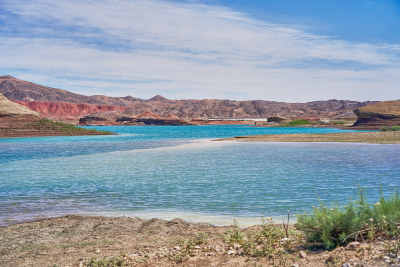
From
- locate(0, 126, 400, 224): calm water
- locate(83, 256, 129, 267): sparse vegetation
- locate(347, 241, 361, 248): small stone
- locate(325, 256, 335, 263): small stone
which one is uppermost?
locate(347, 241, 361, 248): small stone

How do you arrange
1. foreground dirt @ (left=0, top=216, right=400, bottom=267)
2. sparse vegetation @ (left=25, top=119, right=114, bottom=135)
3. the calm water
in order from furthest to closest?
sparse vegetation @ (left=25, top=119, right=114, bottom=135) → the calm water → foreground dirt @ (left=0, top=216, right=400, bottom=267)

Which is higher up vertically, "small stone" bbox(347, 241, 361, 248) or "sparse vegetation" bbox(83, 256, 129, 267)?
"small stone" bbox(347, 241, 361, 248)

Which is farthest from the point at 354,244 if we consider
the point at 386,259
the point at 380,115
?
the point at 380,115

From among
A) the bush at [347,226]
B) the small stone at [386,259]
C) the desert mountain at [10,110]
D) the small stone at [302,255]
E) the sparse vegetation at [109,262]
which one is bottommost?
the sparse vegetation at [109,262]

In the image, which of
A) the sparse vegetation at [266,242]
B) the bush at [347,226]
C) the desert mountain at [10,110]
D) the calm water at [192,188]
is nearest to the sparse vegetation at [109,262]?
the sparse vegetation at [266,242]

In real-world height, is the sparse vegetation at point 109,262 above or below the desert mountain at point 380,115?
below

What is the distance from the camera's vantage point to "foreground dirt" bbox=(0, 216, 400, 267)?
22.5 ft

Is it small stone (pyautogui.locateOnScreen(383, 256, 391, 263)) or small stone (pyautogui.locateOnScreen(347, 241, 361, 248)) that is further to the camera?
small stone (pyautogui.locateOnScreen(347, 241, 361, 248))

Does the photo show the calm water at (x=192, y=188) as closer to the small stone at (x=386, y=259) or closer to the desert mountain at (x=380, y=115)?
the small stone at (x=386, y=259)

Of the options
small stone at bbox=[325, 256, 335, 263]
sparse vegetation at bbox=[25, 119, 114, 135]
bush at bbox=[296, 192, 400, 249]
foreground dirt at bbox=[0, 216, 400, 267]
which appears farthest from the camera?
sparse vegetation at bbox=[25, 119, 114, 135]

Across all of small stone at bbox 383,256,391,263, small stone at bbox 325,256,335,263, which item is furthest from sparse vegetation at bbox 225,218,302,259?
small stone at bbox 383,256,391,263

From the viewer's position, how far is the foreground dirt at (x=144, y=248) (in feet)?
22.5

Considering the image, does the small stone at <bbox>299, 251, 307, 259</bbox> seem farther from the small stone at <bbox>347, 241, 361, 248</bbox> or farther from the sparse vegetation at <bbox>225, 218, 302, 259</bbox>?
the small stone at <bbox>347, 241, 361, 248</bbox>

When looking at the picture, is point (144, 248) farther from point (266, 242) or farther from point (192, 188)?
point (192, 188)
